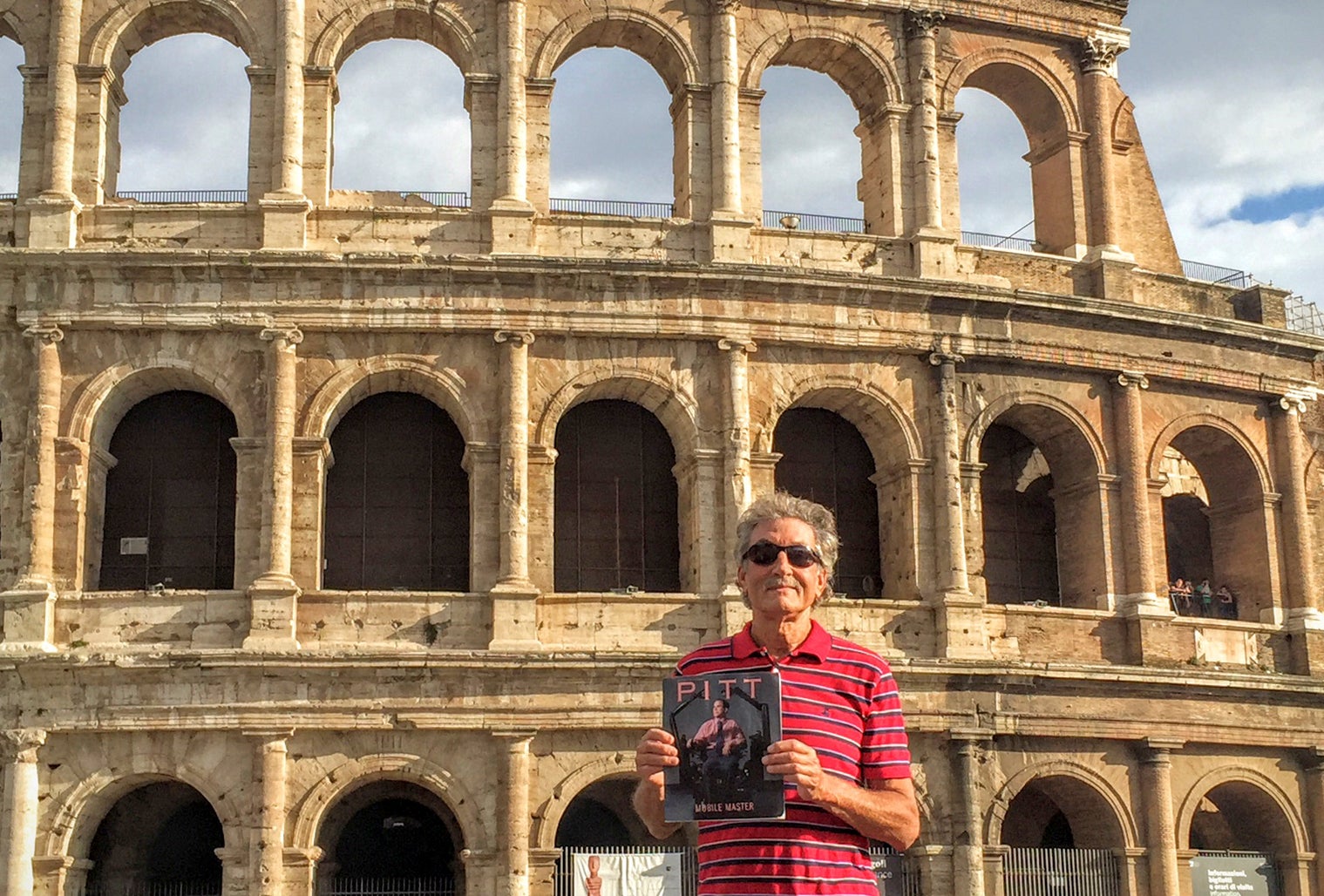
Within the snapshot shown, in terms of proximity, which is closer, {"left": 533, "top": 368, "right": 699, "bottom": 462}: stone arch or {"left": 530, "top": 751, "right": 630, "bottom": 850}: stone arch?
{"left": 530, "top": 751, "right": 630, "bottom": 850}: stone arch

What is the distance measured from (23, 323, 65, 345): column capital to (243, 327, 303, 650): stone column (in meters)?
2.24

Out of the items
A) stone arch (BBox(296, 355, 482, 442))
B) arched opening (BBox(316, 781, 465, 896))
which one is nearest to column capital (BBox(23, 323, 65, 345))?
stone arch (BBox(296, 355, 482, 442))

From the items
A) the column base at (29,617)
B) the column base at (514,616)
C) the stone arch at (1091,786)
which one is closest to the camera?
the column base at (29,617)

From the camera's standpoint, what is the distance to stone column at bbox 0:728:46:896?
17.7m

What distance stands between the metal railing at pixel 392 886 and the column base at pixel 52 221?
7.78 m

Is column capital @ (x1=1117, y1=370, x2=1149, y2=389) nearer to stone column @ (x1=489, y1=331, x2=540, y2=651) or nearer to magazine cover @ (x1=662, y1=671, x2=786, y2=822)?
stone column @ (x1=489, y1=331, x2=540, y2=651)

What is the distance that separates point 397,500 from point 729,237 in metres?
4.91

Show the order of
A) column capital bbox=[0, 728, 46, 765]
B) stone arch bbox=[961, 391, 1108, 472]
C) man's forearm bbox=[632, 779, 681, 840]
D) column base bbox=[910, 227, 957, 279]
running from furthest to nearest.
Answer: column base bbox=[910, 227, 957, 279], stone arch bbox=[961, 391, 1108, 472], column capital bbox=[0, 728, 46, 765], man's forearm bbox=[632, 779, 681, 840]

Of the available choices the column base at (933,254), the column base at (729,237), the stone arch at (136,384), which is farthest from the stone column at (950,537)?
the stone arch at (136,384)

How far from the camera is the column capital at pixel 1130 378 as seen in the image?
69.9 ft

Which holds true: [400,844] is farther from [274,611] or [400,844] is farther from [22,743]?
[22,743]

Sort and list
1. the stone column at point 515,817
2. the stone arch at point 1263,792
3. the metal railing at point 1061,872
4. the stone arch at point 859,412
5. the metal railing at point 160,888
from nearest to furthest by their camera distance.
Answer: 1. the stone column at point 515,817
2. the metal railing at point 160,888
3. the metal railing at point 1061,872
4. the stone arch at point 859,412
5. the stone arch at point 1263,792

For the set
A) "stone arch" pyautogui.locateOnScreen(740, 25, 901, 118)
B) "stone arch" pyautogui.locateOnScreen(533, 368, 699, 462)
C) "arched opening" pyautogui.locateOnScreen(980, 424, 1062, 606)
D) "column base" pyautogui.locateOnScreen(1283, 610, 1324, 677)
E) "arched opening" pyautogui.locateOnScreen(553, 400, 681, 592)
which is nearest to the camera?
"stone arch" pyautogui.locateOnScreen(533, 368, 699, 462)

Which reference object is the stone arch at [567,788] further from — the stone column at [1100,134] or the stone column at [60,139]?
the stone column at [1100,134]
